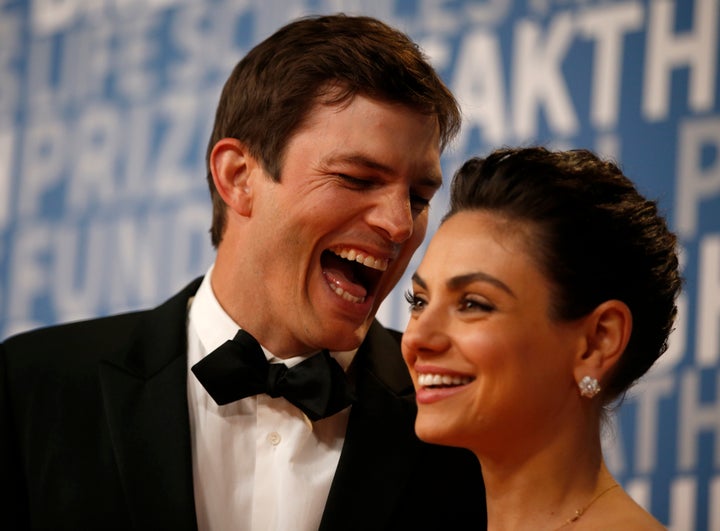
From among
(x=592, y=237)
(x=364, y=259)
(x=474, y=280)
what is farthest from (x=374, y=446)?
(x=592, y=237)

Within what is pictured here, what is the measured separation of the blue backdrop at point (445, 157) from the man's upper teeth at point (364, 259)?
112 centimetres

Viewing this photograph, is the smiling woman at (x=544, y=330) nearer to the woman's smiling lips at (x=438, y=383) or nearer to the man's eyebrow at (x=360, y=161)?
the woman's smiling lips at (x=438, y=383)

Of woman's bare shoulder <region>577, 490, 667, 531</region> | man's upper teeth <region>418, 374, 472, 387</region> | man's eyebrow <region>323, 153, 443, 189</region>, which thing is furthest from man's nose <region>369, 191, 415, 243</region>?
woman's bare shoulder <region>577, 490, 667, 531</region>

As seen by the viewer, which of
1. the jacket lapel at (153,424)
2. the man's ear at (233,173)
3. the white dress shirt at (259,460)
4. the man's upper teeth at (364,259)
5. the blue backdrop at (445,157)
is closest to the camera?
the jacket lapel at (153,424)

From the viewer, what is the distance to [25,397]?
2.55 meters

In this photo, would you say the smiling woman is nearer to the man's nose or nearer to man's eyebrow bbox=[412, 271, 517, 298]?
man's eyebrow bbox=[412, 271, 517, 298]

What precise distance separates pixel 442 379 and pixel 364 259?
65 cm

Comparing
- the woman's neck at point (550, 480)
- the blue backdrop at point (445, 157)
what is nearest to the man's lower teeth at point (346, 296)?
the woman's neck at point (550, 480)

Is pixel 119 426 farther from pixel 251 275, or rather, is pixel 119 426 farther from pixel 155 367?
pixel 251 275

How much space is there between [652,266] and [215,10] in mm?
2750

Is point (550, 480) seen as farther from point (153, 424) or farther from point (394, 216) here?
point (153, 424)

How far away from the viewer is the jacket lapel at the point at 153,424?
2.36m

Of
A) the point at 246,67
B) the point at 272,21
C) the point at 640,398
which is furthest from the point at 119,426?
the point at 272,21

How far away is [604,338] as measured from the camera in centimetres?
196
